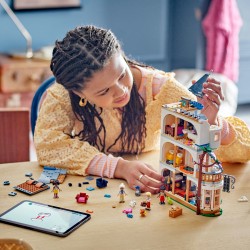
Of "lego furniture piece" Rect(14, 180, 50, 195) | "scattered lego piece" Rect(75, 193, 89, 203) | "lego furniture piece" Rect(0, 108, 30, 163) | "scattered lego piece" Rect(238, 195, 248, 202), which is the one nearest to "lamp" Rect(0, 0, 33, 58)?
"lego furniture piece" Rect(0, 108, 30, 163)

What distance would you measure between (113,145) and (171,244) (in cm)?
68

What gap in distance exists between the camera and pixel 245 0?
4.67 metres

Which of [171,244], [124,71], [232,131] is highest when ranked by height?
[124,71]

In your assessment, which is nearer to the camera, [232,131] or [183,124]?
[183,124]

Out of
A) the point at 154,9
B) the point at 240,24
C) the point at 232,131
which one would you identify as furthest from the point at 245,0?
the point at 232,131

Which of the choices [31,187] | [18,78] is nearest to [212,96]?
[31,187]

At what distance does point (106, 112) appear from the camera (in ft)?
6.42

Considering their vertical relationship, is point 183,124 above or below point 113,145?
above

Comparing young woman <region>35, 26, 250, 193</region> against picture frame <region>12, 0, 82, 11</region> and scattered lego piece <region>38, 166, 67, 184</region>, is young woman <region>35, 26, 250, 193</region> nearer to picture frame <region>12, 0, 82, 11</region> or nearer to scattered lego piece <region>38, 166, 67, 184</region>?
scattered lego piece <region>38, 166, 67, 184</region>

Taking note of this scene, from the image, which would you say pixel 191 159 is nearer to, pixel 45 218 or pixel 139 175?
pixel 139 175

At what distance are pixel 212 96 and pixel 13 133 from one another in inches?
30.2

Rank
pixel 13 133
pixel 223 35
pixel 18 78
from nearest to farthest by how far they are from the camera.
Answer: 1. pixel 13 133
2. pixel 18 78
3. pixel 223 35

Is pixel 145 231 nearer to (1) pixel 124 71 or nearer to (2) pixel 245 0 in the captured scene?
(1) pixel 124 71

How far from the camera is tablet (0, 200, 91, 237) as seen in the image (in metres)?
1.39
